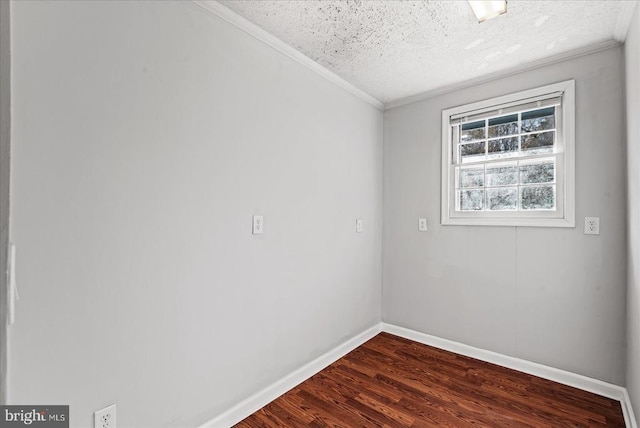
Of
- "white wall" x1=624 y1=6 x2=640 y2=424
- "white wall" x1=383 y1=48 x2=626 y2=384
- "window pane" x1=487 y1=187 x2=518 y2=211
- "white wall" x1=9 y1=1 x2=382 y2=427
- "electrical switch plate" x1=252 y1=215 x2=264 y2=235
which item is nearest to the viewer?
"white wall" x1=9 y1=1 x2=382 y2=427

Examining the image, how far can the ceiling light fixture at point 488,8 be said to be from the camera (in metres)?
1.74

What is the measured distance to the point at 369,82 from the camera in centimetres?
284

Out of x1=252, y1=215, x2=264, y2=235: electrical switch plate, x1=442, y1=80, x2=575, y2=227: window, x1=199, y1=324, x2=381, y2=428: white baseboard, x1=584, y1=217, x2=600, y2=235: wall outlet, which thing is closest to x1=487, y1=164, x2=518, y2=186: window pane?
x1=442, y1=80, x2=575, y2=227: window

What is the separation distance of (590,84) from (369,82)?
1626mm

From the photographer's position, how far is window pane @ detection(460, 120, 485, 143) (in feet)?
9.25

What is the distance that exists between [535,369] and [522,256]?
0.87 m

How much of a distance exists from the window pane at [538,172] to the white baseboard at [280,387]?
1.99m

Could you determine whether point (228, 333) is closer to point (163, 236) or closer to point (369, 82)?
point (163, 236)

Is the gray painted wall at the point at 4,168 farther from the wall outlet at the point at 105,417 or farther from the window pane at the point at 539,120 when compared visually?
the window pane at the point at 539,120

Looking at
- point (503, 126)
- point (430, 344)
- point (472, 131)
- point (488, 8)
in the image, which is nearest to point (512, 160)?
point (503, 126)

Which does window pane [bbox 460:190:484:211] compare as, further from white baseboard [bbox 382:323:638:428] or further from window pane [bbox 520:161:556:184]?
white baseboard [bbox 382:323:638:428]

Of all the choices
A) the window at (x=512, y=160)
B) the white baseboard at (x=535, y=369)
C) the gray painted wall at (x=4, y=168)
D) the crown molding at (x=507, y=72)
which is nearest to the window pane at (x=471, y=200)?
the window at (x=512, y=160)

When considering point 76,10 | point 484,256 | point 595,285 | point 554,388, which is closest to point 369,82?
point 484,256

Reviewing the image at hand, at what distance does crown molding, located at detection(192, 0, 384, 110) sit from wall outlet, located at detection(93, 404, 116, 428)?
204cm
